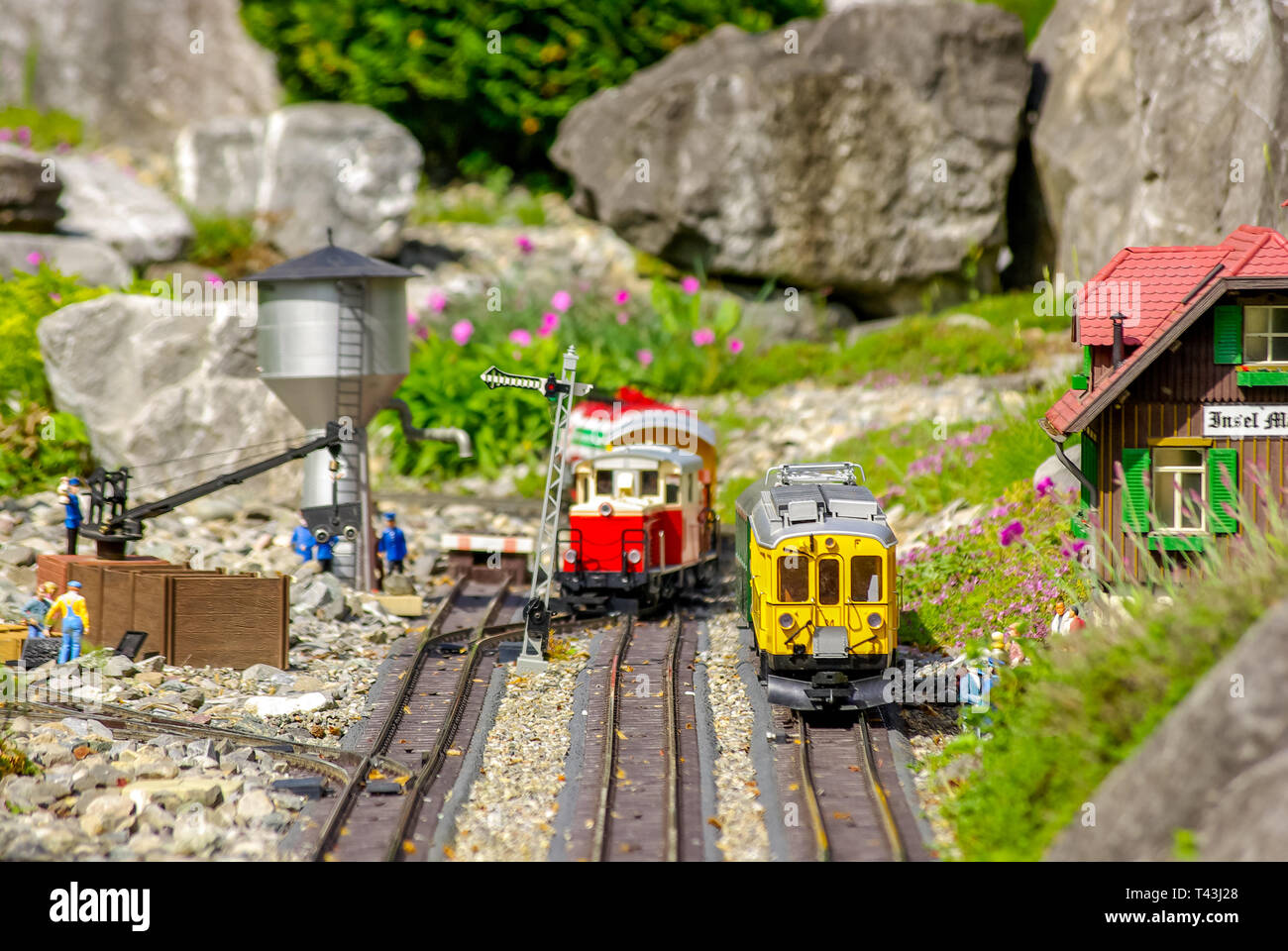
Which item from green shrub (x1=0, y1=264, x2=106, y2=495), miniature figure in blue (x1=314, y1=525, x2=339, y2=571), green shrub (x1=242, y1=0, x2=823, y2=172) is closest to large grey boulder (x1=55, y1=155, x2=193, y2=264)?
green shrub (x1=0, y1=264, x2=106, y2=495)

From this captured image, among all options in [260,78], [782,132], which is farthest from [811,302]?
[260,78]

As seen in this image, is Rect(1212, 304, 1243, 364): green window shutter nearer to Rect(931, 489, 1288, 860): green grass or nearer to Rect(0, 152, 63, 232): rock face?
Rect(931, 489, 1288, 860): green grass

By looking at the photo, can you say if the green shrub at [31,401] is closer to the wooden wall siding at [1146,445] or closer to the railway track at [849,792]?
the railway track at [849,792]

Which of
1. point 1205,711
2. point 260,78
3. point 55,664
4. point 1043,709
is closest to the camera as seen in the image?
point 1205,711

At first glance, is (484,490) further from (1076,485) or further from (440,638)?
(1076,485)

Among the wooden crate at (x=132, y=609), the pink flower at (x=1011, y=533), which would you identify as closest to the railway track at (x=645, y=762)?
the pink flower at (x=1011, y=533)

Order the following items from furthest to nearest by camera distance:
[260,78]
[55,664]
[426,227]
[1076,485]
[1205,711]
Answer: [260,78], [426,227], [1076,485], [55,664], [1205,711]
